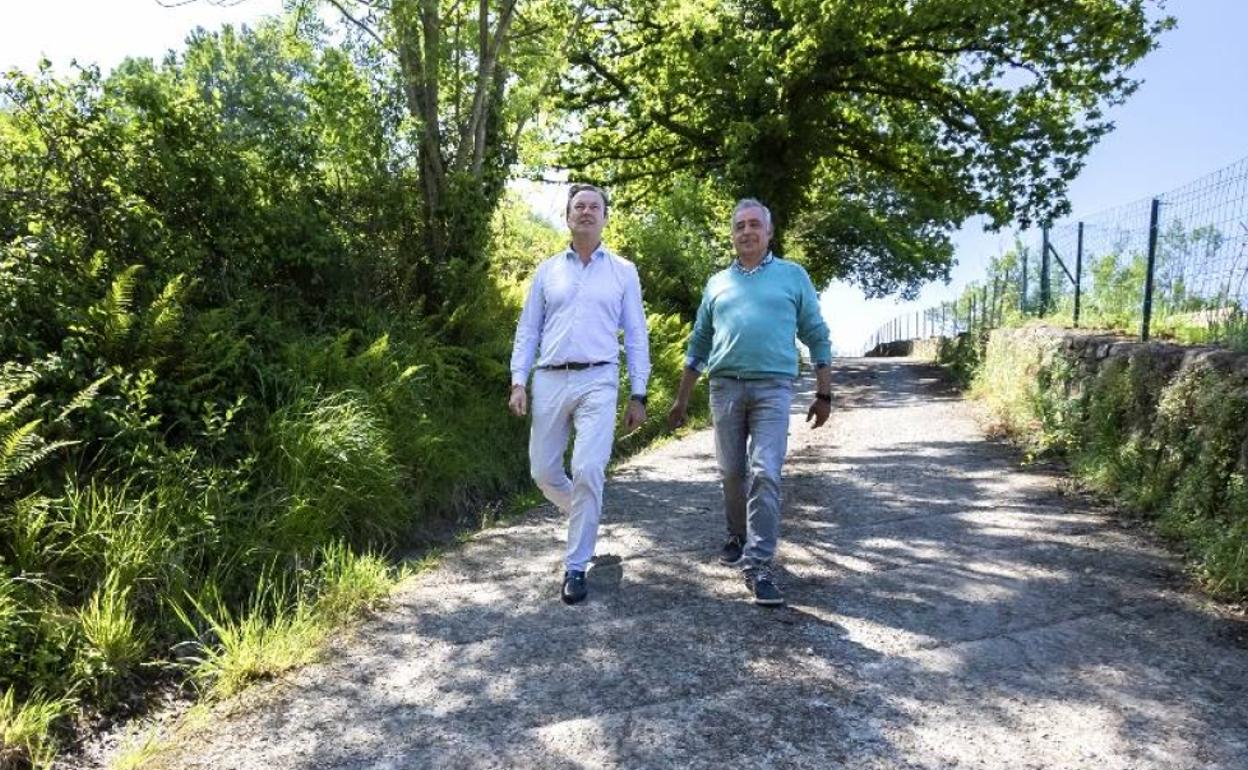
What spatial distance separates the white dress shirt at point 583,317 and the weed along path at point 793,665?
133cm

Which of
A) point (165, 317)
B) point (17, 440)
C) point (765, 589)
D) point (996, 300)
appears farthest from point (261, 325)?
point (996, 300)

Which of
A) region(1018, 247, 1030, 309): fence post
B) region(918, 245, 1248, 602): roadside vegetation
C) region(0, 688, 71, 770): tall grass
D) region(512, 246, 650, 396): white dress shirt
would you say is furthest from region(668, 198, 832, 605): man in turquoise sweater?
region(1018, 247, 1030, 309): fence post

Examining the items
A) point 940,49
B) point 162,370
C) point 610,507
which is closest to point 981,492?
point 610,507

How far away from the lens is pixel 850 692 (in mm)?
3354

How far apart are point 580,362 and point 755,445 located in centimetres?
106

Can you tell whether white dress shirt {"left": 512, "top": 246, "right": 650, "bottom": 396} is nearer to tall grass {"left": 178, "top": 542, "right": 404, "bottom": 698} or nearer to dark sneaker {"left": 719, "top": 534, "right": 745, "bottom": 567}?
dark sneaker {"left": 719, "top": 534, "right": 745, "bottom": 567}

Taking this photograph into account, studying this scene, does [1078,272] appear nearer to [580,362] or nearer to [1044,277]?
[1044,277]

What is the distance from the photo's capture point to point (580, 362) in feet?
A: 14.6

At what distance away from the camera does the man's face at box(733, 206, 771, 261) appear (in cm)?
459

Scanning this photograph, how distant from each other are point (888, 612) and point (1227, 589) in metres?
1.82

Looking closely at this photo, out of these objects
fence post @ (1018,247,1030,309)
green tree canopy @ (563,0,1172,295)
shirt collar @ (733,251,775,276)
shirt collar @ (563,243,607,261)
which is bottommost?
shirt collar @ (733,251,775,276)

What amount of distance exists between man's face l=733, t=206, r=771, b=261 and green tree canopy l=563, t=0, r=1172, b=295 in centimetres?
1040

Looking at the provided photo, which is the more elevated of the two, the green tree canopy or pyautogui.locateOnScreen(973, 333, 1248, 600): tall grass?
the green tree canopy

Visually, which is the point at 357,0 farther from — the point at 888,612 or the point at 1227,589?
the point at 1227,589
